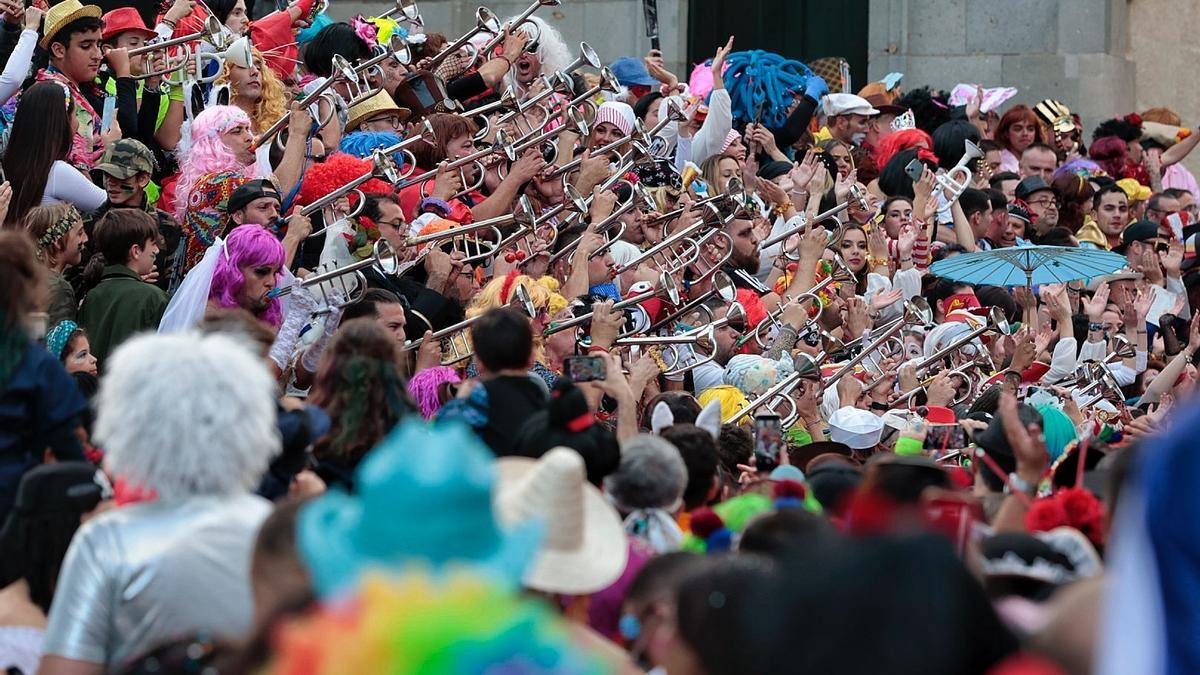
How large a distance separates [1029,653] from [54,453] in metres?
2.65

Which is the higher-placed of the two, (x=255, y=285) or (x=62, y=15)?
(x=62, y=15)

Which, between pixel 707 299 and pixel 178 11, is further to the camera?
pixel 178 11

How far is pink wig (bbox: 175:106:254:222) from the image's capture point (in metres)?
7.92

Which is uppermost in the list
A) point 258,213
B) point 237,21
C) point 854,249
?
point 237,21

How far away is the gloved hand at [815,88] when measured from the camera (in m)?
13.0

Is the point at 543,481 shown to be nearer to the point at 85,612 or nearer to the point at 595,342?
the point at 85,612

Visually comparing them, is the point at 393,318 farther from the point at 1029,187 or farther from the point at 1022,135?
the point at 1022,135

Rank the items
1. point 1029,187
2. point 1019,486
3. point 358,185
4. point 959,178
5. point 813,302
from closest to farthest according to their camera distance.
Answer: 1. point 1019,486
2. point 358,185
3. point 813,302
4. point 959,178
5. point 1029,187

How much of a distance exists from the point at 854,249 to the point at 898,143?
8.85 ft

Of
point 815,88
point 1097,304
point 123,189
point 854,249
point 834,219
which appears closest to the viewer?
point 123,189

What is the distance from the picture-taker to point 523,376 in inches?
205

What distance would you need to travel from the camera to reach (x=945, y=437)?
6.43 metres

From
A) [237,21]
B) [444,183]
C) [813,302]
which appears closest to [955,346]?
[813,302]

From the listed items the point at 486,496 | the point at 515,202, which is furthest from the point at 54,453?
the point at 515,202
